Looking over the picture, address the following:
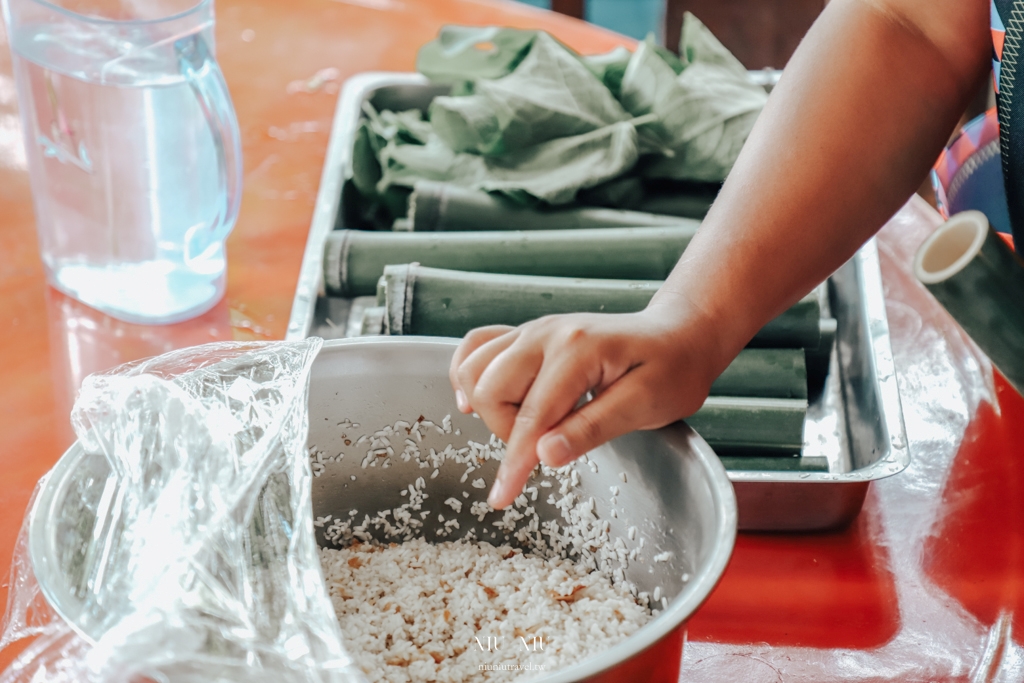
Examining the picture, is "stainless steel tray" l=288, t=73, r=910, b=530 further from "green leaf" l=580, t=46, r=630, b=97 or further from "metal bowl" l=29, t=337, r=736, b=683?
"green leaf" l=580, t=46, r=630, b=97

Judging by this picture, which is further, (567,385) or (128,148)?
(128,148)

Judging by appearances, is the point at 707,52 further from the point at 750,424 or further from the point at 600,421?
the point at 600,421

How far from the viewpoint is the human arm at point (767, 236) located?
0.58 meters

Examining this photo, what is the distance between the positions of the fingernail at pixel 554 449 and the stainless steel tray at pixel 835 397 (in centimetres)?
21

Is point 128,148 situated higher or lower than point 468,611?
higher

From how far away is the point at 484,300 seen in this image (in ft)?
2.88

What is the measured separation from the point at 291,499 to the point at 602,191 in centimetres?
58

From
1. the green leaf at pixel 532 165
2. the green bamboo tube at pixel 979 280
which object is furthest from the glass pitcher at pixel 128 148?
the green bamboo tube at pixel 979 280

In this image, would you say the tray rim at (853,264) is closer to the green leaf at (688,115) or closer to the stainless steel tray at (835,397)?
the stainless steel tray at (835,397)

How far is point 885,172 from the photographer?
0.77m

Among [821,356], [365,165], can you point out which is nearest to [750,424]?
[821,356]

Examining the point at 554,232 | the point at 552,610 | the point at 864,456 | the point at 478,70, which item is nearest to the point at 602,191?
the point at 554,232

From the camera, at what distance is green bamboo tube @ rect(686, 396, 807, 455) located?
809 mm

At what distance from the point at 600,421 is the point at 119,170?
0.59 metres
